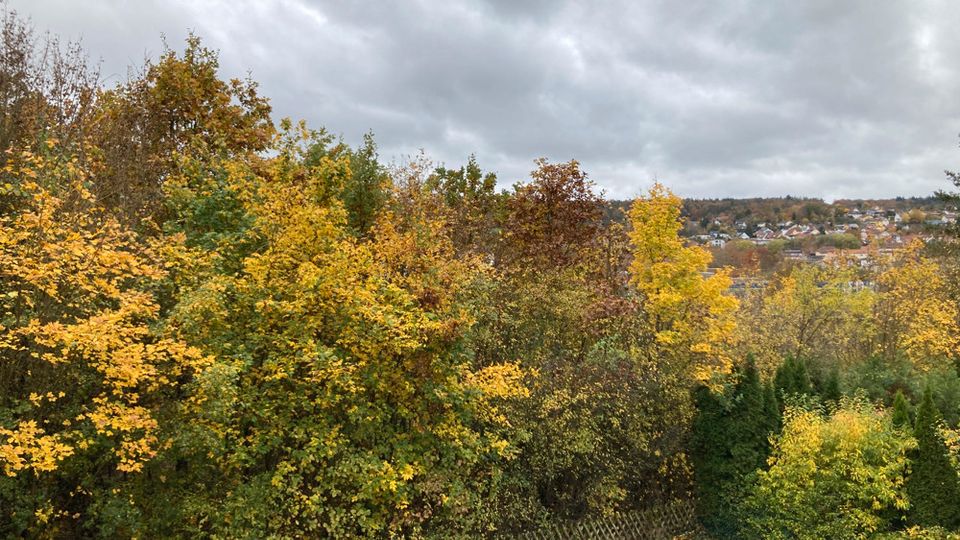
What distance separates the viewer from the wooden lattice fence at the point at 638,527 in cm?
1352

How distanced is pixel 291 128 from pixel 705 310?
1348 cm

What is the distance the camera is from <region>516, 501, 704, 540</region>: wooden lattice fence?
44.4 ft

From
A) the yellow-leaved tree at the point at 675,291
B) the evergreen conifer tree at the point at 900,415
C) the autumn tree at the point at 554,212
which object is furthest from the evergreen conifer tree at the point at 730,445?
the autumn tree at the point at 554,212

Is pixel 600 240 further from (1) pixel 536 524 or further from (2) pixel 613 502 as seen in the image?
(1) pixel 536 524

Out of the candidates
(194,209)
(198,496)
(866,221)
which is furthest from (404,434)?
(866,221)

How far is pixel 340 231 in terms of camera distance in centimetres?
1116

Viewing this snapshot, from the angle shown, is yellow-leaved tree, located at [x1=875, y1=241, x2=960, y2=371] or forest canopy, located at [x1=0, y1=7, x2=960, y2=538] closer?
forest canopy, located at [x1=0, y1=7, x2=960, y2=538]

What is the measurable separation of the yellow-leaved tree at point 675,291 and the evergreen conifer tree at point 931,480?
15.0 feet

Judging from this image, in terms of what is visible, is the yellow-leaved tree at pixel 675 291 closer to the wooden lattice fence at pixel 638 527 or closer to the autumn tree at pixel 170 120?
the wooden lattice fence at pixel 638 527

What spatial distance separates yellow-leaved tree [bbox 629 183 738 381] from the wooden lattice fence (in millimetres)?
3872

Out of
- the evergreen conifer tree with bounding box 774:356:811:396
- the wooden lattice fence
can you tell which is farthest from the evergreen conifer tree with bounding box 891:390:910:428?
the wooden lattice fence

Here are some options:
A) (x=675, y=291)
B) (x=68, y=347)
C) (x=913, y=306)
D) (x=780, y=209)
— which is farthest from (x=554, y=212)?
(x=780, y=209)

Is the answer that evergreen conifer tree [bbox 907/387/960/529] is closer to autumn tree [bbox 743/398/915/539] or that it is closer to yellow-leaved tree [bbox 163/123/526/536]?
autumn tree [bbox 743/398/915/539]

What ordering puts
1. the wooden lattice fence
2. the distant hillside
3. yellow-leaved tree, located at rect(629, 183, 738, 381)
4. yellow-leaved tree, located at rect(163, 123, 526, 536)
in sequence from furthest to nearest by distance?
the distant hillside < yellow-leaved tree, located at rect(629, 183, 738, 381) < the wooden lattice fence < yellow-leaved tree, located at rect(163, 123, 526, 536)
